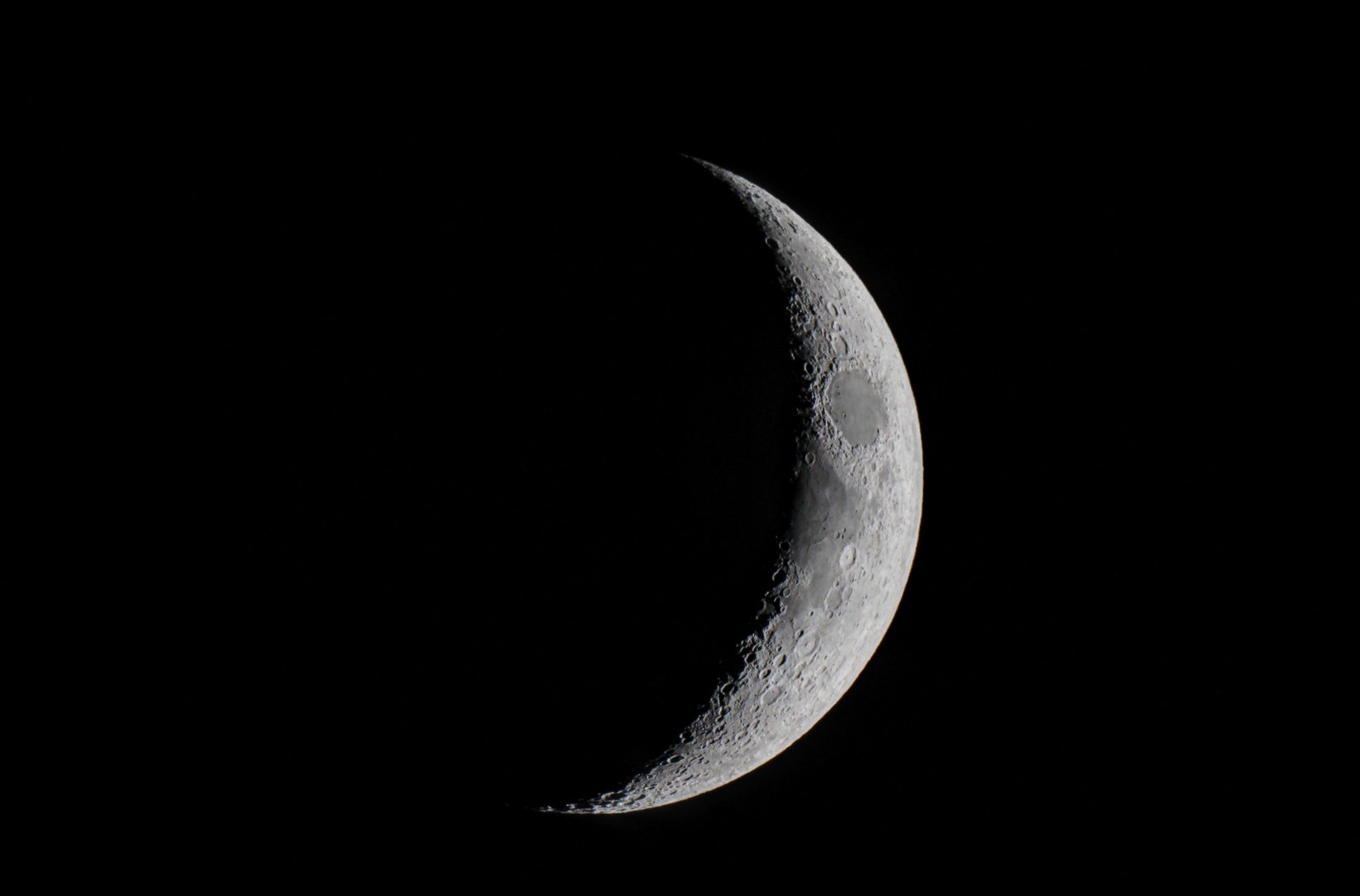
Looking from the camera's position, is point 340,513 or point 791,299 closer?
→ point 340,513

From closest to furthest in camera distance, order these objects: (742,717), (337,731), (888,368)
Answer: (337,731) < (742,717) < (888,368)

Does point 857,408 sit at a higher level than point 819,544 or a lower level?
higher

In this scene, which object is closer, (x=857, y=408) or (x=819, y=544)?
(x=819, y=544)

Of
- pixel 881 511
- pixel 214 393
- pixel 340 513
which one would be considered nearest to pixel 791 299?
pixel 881 511

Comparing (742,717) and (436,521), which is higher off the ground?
(436,521)

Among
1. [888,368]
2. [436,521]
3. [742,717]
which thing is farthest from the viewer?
[888,368]

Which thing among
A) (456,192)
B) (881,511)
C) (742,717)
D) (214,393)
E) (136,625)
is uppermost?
(456,192)

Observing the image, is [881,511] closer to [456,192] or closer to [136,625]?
[456,192]

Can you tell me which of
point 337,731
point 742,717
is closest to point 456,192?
point 337,731
